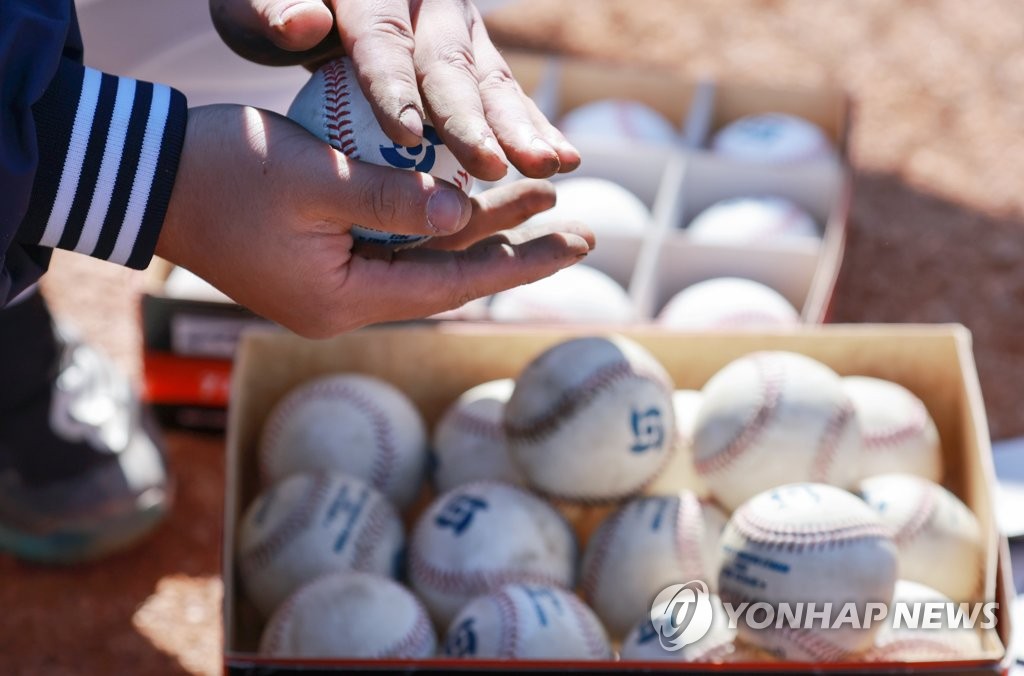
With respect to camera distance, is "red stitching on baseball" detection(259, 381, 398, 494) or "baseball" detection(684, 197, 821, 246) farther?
"baseball" detection(684, 197, 821, 246)

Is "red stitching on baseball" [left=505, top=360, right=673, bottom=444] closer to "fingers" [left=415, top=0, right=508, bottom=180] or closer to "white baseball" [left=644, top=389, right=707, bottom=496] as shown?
"white baseball" [left=644, top=389, right=707, bottom=496]

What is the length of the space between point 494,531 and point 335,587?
0.84 feet

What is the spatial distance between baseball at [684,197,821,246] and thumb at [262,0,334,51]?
1401 millimetres

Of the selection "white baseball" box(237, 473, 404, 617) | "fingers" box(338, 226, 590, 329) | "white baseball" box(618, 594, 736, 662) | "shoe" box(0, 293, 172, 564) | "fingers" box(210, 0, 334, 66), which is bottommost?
"shoe" box(0, 293, 172, 564)

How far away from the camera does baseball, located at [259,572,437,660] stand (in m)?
1.56

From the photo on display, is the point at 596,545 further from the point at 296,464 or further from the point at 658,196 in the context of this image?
the point at 658,196

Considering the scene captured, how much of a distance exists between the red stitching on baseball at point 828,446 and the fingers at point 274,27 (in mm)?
955

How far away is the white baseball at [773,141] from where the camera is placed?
9.38 ft

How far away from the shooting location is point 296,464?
190 centimetres

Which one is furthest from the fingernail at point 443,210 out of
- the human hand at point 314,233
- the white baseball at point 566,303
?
the white baseball at point 566,303

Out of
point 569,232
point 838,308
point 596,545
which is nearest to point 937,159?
point 838,308

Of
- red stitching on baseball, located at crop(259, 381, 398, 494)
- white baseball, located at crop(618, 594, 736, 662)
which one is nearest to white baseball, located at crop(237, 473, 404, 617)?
red stitching on baseball, located at crop(259, 381, 398, 494)

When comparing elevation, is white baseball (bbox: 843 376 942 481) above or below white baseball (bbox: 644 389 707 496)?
above

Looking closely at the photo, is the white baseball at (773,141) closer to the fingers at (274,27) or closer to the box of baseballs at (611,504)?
the box of baseballs at (611,504)
